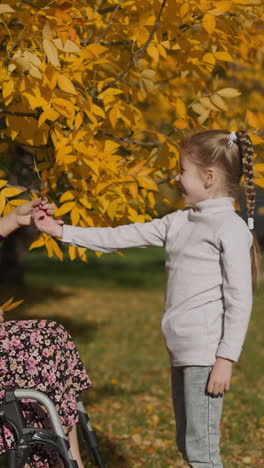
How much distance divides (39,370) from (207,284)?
737 millimetres

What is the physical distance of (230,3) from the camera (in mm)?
3137

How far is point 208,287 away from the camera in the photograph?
273 centimetres

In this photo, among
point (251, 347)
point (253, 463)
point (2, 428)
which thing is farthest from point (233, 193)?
point (251, 347)

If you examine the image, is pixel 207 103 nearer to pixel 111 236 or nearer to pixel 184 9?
pixel 184 9

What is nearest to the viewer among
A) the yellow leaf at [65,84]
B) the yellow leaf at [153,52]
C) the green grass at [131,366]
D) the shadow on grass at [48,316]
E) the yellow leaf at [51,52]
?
the yellow leaf at [51,52]

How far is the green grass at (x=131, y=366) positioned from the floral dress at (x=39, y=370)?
57.9 inches

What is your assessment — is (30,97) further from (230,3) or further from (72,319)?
(72,319)

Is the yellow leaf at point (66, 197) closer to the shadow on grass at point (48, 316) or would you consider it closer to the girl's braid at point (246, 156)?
the girl's braid at point (246, 156)

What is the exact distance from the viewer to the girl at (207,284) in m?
2.68

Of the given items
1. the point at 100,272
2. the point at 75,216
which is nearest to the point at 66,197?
the point at 75,216

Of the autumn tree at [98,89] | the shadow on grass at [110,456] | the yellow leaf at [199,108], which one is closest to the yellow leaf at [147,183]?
the autumn tree at [98,89]

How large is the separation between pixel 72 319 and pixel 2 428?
734 cm

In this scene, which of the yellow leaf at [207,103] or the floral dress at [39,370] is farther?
the yellow leaf at [207,103]

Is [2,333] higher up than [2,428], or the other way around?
[2,333]
